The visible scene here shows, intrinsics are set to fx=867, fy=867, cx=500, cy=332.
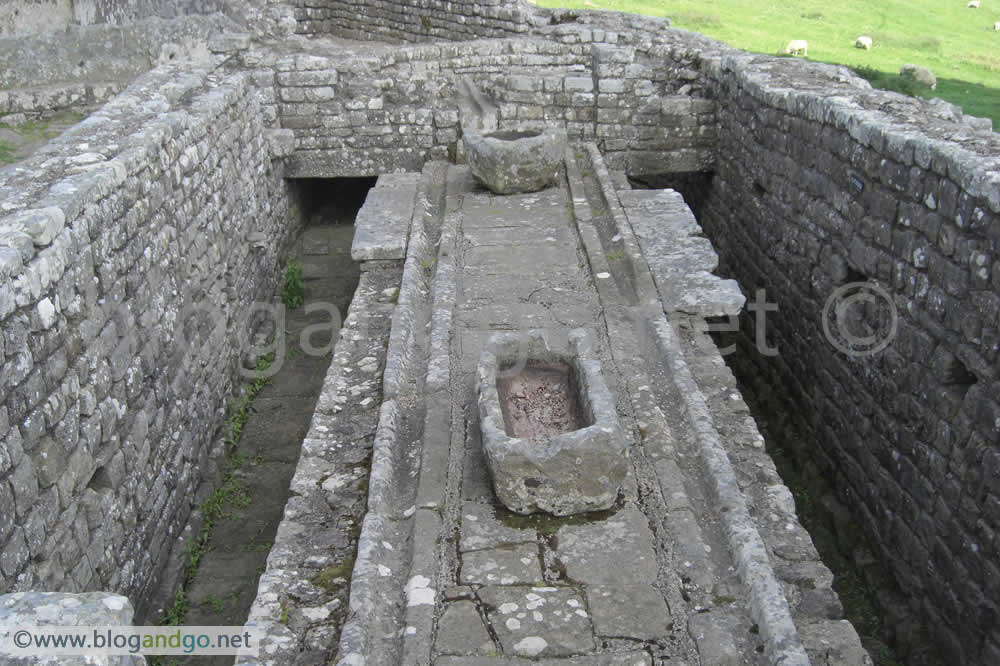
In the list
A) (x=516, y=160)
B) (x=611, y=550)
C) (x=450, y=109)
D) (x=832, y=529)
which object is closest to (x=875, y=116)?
(x=832, y=529)

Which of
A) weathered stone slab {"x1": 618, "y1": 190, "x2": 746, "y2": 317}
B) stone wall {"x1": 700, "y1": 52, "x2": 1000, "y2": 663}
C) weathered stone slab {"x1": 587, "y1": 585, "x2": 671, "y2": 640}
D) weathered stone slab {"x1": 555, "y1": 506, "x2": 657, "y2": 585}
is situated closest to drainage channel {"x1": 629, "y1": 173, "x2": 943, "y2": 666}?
stone wall {"x1": 700, "y1": 52, "x2": 1000, "y2": 663}

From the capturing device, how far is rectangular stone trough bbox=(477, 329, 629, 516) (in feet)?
12.2

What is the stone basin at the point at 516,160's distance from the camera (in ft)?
24.2

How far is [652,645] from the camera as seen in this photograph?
318cm

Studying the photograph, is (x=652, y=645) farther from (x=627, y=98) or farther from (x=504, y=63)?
(x=504, y=63)

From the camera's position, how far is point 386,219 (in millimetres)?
7148

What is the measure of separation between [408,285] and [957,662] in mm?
3877

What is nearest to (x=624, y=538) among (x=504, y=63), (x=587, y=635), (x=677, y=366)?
(x=587, y=635)

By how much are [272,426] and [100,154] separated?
241 cm

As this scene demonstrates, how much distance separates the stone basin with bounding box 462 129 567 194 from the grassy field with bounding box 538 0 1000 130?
294 inches

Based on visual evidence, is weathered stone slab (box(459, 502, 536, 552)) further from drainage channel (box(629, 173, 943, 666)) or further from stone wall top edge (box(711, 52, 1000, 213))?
stone wall top edge (box(711, 52, 1000, 213))

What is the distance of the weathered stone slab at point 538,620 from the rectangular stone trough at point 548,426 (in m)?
0.47

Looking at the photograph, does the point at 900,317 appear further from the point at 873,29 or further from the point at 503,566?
the point at 873,29

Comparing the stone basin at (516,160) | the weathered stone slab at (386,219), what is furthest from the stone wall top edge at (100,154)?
the stone basin at (516,160)
